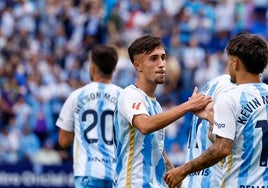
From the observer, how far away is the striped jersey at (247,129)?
7504 millimetres

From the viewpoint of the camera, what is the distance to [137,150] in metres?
8.48

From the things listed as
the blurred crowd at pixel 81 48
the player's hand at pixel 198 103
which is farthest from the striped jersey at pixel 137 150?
the blurred crowd at pixel 81 48

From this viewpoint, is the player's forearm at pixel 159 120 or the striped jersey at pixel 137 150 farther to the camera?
the striped jersey at pixel 137 150

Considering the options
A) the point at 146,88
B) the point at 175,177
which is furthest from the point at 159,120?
the point at 146,88

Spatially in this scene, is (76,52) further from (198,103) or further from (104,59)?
(198,103)

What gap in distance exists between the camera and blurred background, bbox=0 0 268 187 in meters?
20.0

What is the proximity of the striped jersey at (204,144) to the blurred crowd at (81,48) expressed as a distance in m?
9.84

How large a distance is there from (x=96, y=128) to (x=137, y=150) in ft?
7.60

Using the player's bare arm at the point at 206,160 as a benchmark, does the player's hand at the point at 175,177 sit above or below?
below

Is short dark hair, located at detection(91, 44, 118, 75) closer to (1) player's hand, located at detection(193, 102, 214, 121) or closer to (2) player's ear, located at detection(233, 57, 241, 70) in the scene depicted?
(1) player's hand, located at detection(193, 102, 214, 121)

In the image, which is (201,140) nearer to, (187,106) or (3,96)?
(187,106)

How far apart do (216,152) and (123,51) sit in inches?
564

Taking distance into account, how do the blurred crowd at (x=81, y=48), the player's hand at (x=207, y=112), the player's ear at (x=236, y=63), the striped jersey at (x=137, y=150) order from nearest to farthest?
1. the player's ear at (x=236, y=63)
2. the player's hand at (x=207, y=112)
3. the striped jersey at (x=137, y=150)
4. the blurred crowd at (x=81, y=48)

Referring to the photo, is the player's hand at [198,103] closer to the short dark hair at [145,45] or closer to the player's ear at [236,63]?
the player's ear at [236,63]
